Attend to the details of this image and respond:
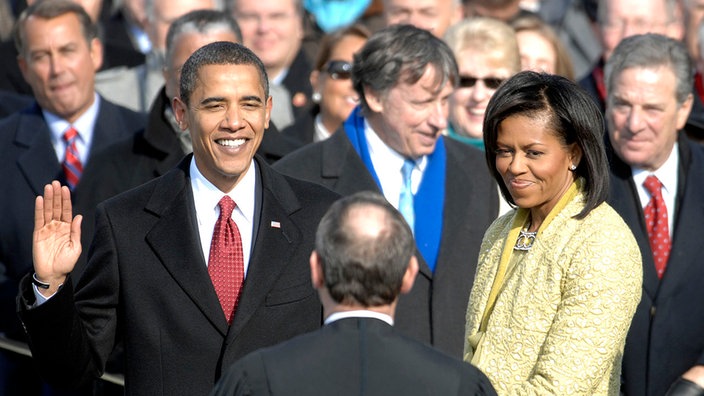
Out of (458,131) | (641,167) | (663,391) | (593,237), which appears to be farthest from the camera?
(458,131)

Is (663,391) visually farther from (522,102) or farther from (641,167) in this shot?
(522,102)

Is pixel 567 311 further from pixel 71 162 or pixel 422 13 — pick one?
pixel 422 13

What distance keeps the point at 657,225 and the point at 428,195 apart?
1096 mm

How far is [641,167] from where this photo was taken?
6969mm

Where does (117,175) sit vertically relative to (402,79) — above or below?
below

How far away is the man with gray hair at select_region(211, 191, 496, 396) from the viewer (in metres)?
3.87

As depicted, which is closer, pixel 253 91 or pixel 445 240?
pixel 253 91

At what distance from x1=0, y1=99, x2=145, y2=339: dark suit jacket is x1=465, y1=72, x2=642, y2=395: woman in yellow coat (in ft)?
8.31

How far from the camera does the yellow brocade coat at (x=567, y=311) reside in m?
4.49

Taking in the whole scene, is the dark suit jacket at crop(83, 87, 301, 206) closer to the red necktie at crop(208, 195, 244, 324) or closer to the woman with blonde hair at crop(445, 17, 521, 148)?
the woman with blonde hair at crop(445, 17, 521, 148)

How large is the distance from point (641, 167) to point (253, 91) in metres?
2.42

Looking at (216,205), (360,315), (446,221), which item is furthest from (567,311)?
(446,221)

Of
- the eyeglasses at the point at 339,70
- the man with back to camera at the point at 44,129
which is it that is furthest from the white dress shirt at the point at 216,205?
the eyeglasses at the point at 339,70

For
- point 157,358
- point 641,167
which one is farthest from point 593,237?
point 641,167
